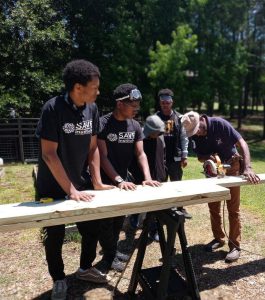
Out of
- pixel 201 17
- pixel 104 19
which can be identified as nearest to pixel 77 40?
pixel 104 19

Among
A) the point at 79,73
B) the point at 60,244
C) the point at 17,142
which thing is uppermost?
the point at 79,73

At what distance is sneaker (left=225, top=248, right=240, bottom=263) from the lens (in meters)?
4.14

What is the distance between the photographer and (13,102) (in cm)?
1204

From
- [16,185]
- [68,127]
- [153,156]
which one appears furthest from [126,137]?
[16,185]

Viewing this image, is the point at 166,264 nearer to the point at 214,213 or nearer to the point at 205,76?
Answer: the point at 214,213

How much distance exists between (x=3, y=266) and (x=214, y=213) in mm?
2565

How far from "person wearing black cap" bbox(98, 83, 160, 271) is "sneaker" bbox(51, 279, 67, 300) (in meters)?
0.64

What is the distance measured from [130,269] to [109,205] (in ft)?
5.09

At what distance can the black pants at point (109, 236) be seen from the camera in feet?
12.1

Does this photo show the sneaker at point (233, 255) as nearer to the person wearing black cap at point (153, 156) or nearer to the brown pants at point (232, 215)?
the brown pants at point (232, 215)

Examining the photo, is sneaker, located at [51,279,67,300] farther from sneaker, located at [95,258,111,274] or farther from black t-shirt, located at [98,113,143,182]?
black t-shirt, located at [98,113,143,182]

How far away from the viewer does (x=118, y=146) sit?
149 inches

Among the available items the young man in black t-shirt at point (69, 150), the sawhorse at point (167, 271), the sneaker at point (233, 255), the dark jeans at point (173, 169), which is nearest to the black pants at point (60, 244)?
the young man in black t-shirt at point (69, 150)

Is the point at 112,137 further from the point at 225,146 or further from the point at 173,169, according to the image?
the point at 173,169
